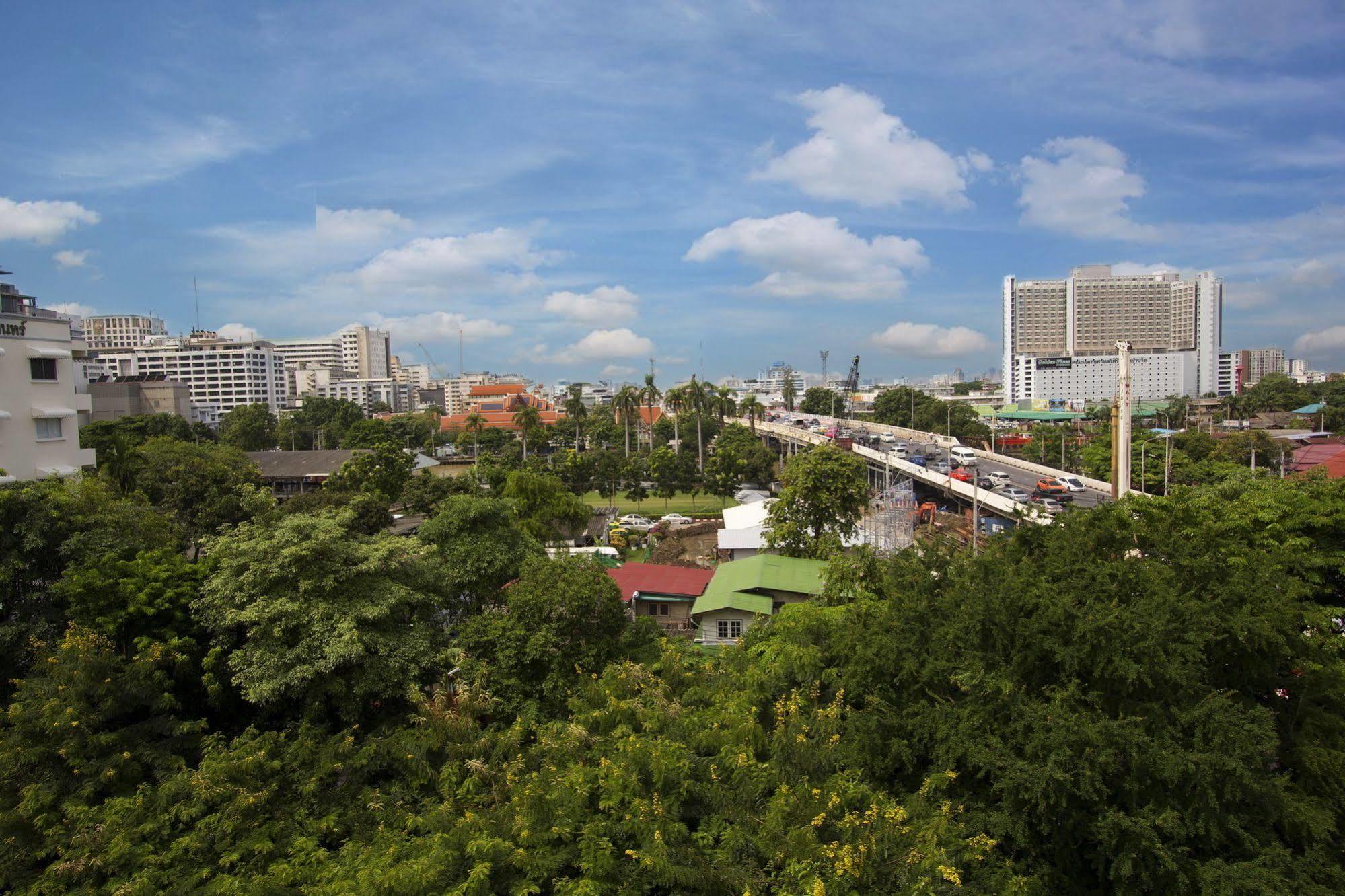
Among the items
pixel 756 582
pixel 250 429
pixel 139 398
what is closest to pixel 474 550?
pixel 756 582

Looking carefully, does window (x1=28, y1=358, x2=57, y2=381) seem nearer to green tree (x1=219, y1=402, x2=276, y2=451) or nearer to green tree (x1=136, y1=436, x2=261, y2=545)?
green tree (x1=136, y1=436, x2=261, y2=545)

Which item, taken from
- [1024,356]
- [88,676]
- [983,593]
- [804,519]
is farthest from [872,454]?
[1024,356]

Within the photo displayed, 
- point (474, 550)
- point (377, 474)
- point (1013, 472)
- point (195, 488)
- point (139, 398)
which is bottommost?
point (1013, 472)

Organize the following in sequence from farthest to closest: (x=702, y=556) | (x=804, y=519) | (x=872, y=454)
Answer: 1. (x=872, y=454)
2. (x=702, y=556)
3. (x=804, y=519)

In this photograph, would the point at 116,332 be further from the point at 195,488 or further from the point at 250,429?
the point at 195,488

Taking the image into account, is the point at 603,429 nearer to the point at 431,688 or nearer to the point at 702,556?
the point at 702,556

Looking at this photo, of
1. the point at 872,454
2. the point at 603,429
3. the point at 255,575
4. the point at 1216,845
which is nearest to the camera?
the point at 1216,845

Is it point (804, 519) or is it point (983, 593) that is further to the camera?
point (804, 519)

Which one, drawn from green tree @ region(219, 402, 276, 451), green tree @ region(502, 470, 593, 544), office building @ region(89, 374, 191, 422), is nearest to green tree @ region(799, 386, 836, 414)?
green tree @ region(219, 402, 276, 451)
